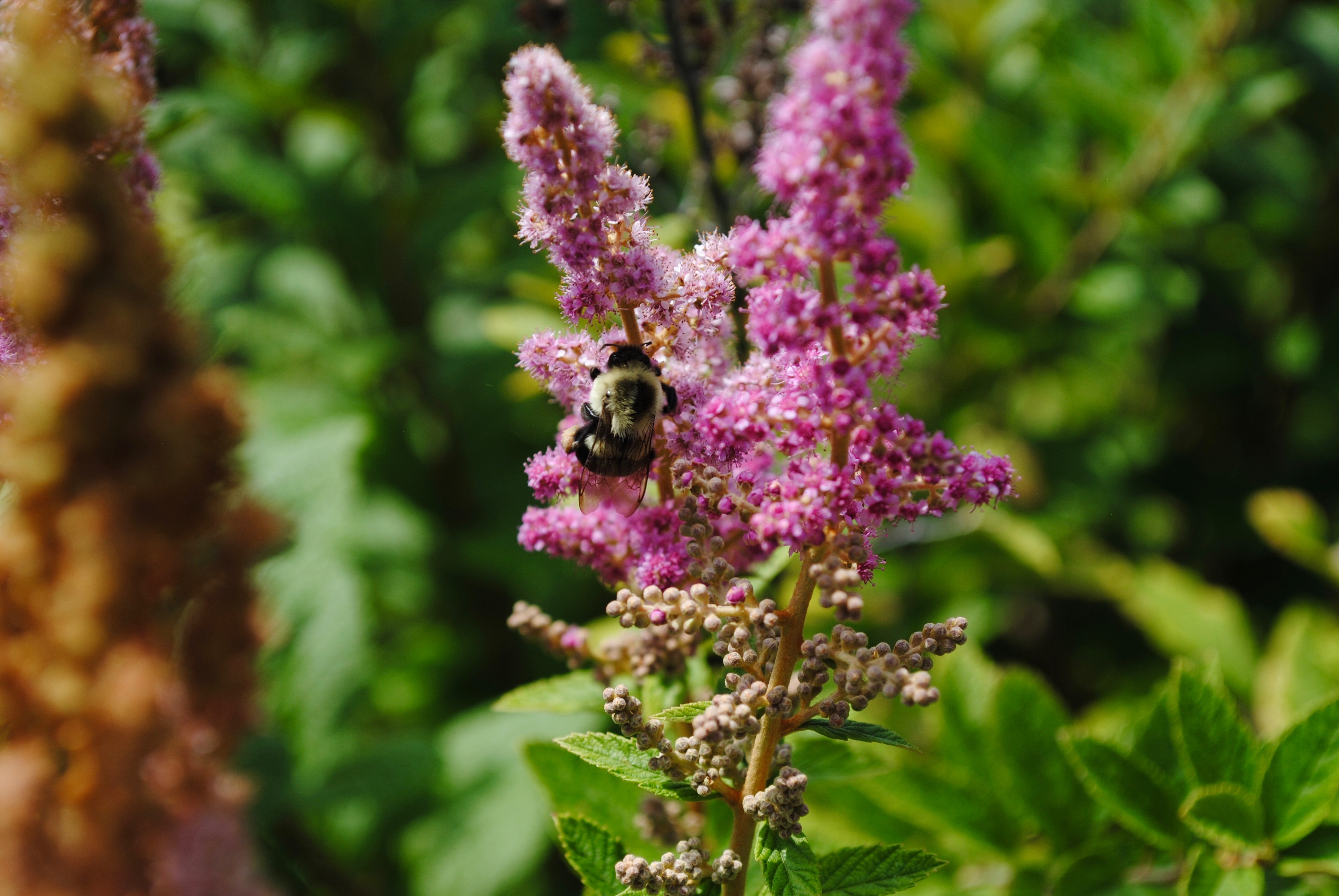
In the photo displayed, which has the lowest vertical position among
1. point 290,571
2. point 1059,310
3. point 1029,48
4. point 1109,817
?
point 1109,817

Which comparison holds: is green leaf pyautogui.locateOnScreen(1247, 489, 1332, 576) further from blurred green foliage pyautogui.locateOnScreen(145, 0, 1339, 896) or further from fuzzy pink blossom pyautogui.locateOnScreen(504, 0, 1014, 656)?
fuzzy pink blossom pyautogui.locateOnScreen(504, 0, 1014, 656)

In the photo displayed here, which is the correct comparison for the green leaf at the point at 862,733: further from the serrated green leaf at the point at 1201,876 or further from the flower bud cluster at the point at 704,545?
the serrated green leaf at the point at 1201,876

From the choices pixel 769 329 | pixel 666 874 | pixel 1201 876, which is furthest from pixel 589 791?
pixel 1201 876

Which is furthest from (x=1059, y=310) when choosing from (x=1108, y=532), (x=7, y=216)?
(x=7, y=216)

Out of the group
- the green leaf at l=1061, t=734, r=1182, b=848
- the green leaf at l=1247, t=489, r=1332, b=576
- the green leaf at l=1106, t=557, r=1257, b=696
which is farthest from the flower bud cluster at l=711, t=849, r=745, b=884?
the green leaf at l=1247, t=489, r=1332, b=576

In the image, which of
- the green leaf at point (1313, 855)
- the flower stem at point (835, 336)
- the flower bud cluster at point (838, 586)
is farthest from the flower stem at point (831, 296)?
the green leaf at point (1313, 855)

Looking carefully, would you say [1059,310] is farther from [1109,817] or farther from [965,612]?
[1109,817]
